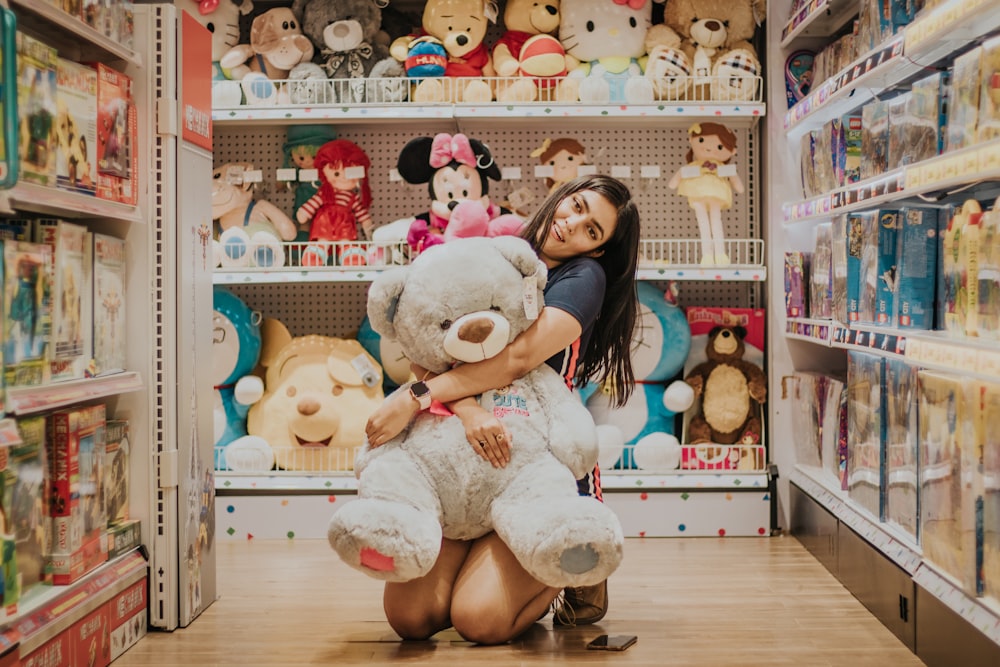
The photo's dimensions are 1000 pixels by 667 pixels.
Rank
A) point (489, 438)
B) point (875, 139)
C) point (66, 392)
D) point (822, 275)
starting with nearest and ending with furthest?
point (66, 392) → point (489, 438) → point (875, 139) → point (822, 275)

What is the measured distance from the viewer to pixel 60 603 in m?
2.00

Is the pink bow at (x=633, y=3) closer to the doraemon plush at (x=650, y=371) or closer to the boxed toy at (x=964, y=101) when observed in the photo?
the doraemon plush at (x=650, y=371)

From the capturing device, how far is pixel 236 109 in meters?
3.50

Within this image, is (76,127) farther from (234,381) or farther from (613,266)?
(234,381)

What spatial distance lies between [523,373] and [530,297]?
0.59ft

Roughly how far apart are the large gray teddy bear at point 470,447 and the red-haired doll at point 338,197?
1478mm

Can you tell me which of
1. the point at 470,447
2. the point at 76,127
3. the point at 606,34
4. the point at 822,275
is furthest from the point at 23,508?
the point at 606,34

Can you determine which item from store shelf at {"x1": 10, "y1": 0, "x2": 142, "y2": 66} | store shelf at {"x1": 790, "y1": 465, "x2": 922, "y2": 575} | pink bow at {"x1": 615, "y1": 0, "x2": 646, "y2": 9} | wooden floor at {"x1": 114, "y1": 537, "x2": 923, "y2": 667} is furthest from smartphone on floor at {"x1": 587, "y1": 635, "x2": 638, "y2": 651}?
pink bow at {"x1": 615, "y1": 0, "x2": 646, "y2": 9}

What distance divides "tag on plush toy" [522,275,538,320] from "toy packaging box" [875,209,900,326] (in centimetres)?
95

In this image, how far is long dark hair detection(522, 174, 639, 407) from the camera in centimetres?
235

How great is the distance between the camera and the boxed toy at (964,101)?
202 cm

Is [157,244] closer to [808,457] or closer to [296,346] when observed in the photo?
[296,346]

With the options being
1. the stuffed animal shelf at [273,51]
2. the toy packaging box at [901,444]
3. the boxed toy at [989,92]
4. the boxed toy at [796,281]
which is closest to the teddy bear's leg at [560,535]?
the toy packaging box at [901,444]

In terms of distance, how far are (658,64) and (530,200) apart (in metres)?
0.66
